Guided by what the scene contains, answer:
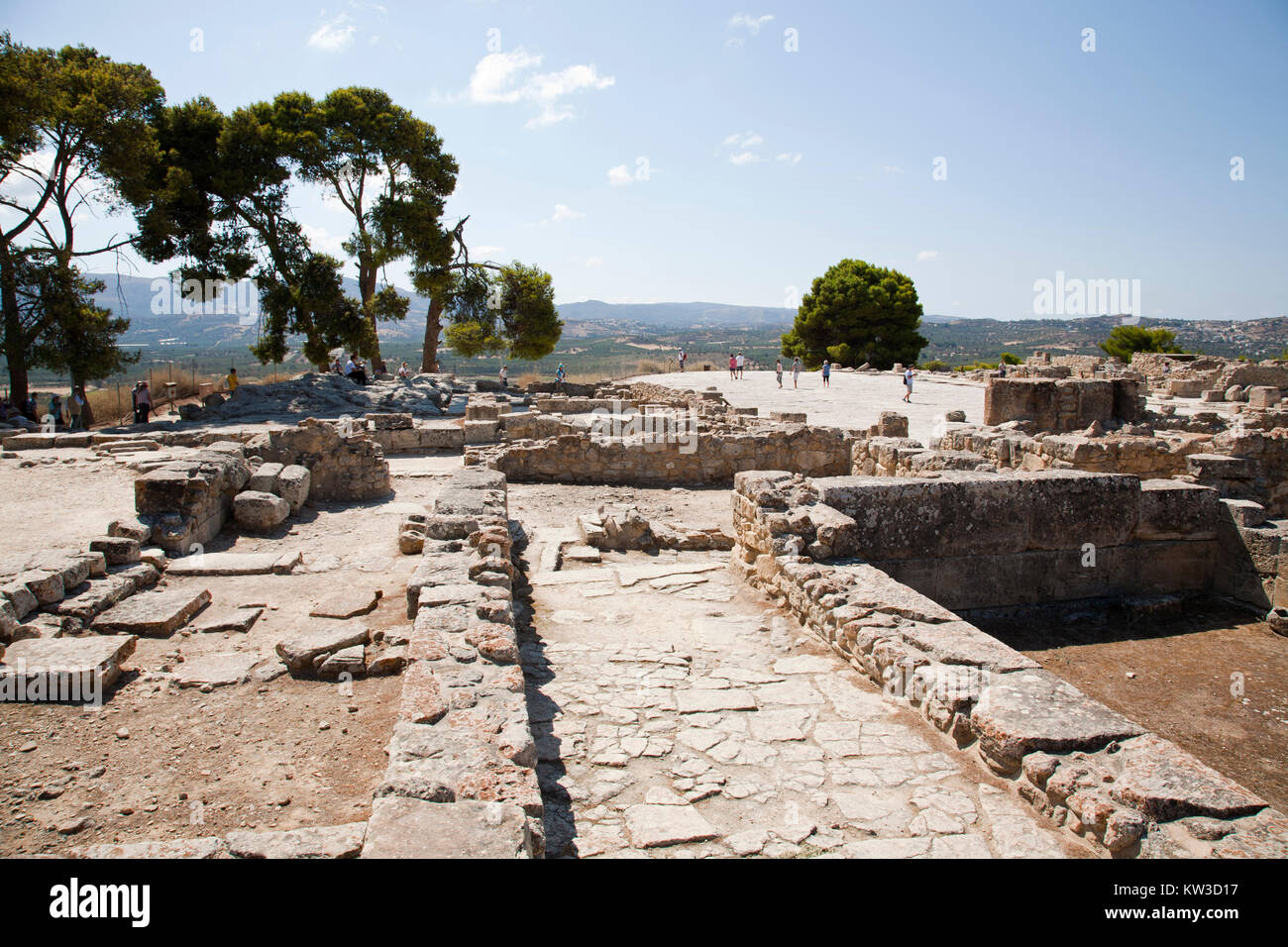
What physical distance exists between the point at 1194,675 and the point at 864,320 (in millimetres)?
43372

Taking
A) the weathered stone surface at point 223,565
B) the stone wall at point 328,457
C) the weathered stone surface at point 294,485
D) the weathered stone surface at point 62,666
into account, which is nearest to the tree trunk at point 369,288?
the stone wall at point 328,457

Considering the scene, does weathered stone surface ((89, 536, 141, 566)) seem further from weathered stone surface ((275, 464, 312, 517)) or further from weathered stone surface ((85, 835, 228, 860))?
weathered stone surface ((85, 835, 228, 860))

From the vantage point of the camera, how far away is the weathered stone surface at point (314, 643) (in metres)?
4.56

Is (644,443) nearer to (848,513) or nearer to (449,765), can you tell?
(848,513)

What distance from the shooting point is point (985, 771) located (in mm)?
3568

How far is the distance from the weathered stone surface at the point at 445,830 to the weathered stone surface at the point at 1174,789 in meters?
2.40

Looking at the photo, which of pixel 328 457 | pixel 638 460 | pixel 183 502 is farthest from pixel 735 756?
pixel 638 460

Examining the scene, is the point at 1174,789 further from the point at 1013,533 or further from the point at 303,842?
the point at 1013,533

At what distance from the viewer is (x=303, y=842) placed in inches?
105

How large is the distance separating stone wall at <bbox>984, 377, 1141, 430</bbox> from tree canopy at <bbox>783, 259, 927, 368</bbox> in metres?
28.3

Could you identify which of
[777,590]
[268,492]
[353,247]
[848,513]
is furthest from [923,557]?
[353,247]

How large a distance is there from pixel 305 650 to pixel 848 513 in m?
4.33

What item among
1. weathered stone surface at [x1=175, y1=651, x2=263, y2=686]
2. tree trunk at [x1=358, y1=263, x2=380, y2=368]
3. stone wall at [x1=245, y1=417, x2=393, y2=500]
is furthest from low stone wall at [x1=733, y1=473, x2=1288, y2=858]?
tree trunk at [x1=358, y1=263, x2=380, y2=368]

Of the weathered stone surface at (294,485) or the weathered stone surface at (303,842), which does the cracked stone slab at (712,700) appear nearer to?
the weathered stone surface at (303,842)
